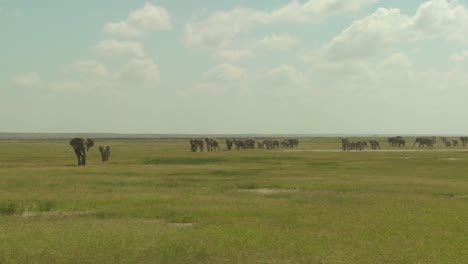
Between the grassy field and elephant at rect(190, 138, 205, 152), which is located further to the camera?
elephant at rect(190, 138, 205, 152)

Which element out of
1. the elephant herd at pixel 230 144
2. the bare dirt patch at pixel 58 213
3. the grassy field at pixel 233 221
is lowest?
the bare dirt patch at pixel 58 213

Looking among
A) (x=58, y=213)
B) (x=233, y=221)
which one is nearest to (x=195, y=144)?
(x=58, y=213)

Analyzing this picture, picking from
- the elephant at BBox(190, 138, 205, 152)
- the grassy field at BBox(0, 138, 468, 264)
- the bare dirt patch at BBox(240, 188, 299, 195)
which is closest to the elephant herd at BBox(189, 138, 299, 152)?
the elephant at BBox(190, 138, 205, 152)

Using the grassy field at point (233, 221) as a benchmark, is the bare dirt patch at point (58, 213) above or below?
below

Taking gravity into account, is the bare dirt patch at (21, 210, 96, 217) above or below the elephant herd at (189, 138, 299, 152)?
below

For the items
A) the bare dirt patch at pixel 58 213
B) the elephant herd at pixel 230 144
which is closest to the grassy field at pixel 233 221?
the bare dirt patch at pixel 58 213

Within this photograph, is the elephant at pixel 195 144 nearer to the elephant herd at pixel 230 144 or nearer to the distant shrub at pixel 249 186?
the elephant herd at pixel 230 144

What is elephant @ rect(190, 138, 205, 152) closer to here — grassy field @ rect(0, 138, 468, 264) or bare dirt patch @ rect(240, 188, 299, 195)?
grassy field @ rect(0, 138, 468, 264)

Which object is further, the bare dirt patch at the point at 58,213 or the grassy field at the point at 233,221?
the bare dirt patch at the point at 58,213

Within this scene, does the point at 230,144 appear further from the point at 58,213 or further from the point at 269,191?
the point at 58,213

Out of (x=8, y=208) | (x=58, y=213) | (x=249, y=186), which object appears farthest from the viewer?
(x=249, y=186)

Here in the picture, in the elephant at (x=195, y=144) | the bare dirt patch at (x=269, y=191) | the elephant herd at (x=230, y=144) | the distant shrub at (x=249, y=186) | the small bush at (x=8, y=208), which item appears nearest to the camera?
the small bush at (x=8, y=208)

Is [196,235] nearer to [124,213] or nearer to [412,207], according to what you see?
[124,213]

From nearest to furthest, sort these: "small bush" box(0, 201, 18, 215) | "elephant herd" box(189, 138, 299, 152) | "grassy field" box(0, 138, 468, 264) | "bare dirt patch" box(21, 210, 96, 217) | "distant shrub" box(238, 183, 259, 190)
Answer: "grassy field" box(0, 138, 468, 264), "bare dirt patch" box(21, 210, 96, 217), "small bush" box(0, 201, 18, 215), "distant shrub" box(238, 183, 259, 190), "elephant herd" box(189, 138, 299, 152)
